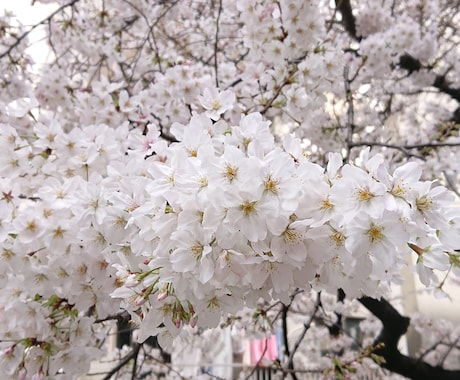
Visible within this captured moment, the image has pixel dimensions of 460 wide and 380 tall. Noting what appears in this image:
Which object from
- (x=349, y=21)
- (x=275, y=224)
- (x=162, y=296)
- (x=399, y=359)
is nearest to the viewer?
(x=275, y=224)

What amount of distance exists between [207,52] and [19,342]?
10.9 ft

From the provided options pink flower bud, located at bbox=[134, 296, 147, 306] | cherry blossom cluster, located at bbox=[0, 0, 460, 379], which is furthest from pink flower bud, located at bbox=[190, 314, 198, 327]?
pink flower bud, located at bbox=[134, 296, 147, 306]

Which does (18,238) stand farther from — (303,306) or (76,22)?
(303,306)

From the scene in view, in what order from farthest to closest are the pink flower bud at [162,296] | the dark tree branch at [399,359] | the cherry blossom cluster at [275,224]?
1. the dark tree branch at [399,359]
2. the pink flower bud at [162,296]
3. the cherry blossom cluster at [275,224]

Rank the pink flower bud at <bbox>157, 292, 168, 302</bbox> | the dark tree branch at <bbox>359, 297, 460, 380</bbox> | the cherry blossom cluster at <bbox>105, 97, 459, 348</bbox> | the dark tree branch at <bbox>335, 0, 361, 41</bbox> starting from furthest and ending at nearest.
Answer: the dark tree branch at <bbox>335, 0, 361, 41</bbox>, the dark tree branch at <bbox>359, 297, 460, 380</bbox>, the pink flower bud at <bbox>157, 292, 168, 302</bbox>, the cherry blossom cluster at <bbox>105, 97, 459, 348</bbox>

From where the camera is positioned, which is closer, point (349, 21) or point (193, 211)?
point (193, 211)

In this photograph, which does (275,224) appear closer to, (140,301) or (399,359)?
(140,301)

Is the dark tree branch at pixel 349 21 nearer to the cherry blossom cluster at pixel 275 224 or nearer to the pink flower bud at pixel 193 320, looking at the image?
the cherry blossom cluster at pixel 275 224

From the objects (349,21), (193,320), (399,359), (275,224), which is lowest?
(399,359)

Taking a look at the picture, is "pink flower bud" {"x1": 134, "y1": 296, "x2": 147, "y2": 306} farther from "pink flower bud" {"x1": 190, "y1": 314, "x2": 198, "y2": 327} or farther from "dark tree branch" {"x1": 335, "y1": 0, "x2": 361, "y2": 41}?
"dark tree branch" {"x1": 335, "y1": 0, "x2": 361, "y2": 41}

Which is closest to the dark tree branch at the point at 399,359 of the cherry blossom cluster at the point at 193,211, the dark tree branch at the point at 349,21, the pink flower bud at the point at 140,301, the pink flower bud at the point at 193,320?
the cherry blossom cluster at the point at 193,211

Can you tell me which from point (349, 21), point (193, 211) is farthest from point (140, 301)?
point (349, 21)

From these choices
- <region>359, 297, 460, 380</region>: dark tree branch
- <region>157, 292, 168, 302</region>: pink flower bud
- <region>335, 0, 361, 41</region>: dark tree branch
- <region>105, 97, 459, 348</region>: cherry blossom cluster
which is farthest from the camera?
<region>335, 0, 361, 41</region>: dark tree branch

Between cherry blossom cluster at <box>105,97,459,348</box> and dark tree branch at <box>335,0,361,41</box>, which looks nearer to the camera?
cherry blossom cluster at <box>105,97,459,348</box>
